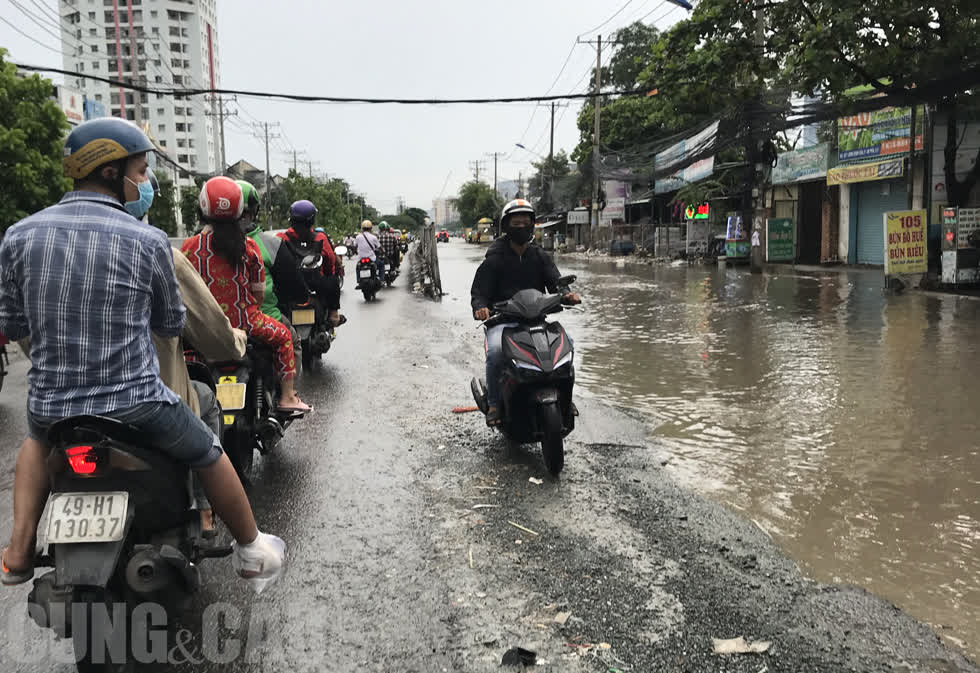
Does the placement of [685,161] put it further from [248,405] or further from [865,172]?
[248,405]

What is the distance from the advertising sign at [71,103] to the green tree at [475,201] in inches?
2099

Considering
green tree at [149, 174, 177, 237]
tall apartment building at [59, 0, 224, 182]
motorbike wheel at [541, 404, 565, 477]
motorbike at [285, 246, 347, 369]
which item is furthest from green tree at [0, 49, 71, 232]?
tall apartment building at [59, 0, 224, 182]

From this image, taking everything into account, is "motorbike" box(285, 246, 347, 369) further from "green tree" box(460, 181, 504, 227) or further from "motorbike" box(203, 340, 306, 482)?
"green tree" box(460, 181, 504, 227)

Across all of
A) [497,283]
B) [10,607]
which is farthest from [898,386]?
[10,607]

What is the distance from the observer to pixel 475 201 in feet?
363

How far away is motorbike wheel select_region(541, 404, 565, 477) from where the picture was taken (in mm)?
4492

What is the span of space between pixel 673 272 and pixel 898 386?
19.1m

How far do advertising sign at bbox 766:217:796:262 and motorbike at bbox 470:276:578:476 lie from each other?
23251mm

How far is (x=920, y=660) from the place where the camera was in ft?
8.61

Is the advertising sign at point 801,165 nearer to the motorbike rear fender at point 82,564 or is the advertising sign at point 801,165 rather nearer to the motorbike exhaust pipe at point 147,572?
the motorbike exhaust pipe at point 147,572

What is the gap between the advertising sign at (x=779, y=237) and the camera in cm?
2630

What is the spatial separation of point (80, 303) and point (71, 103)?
2010 inches

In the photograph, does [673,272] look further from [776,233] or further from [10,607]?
[10,607]

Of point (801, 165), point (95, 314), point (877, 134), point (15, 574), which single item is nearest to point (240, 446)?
point (15, 574)
